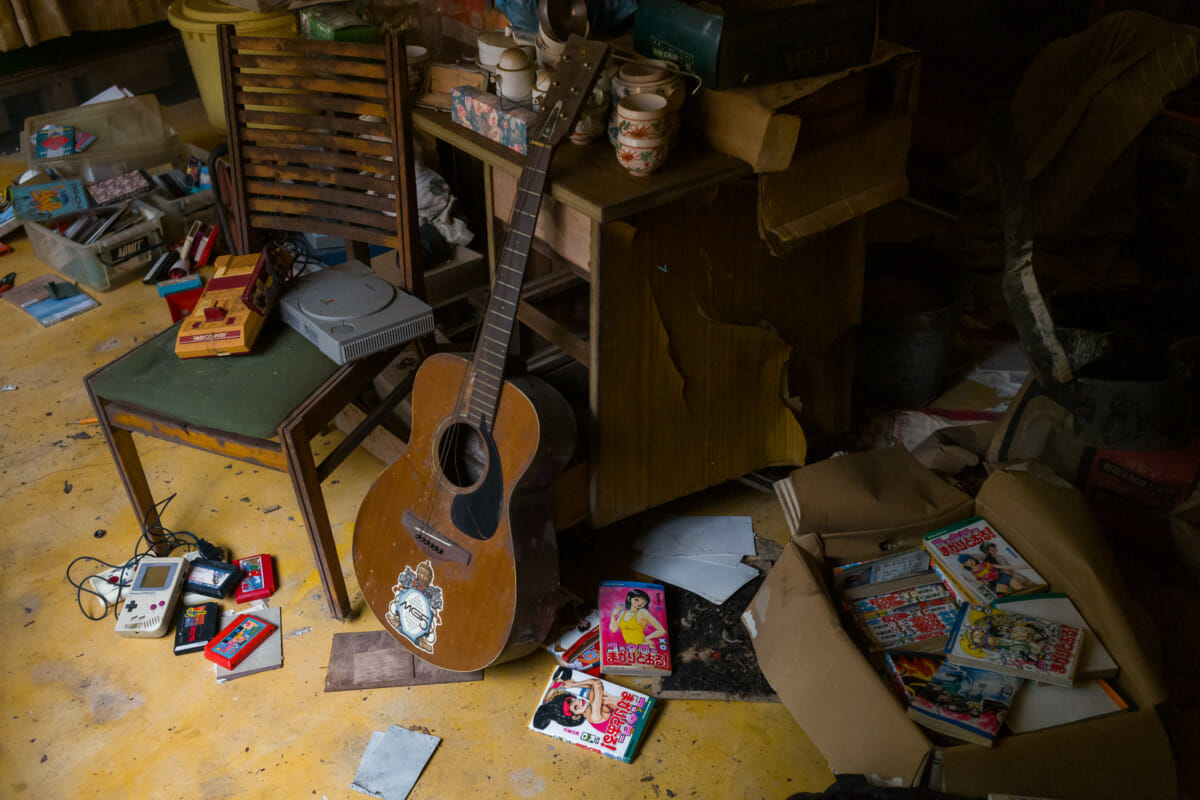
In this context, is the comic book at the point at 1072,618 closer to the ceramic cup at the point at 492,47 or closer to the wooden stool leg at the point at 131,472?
the ceramic cup at the point at 492,47

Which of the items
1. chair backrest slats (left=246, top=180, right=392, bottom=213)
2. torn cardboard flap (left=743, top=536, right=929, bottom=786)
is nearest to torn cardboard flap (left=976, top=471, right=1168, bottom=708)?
torn cardboard flap (left=743, top=536, right=929, bottom=786)

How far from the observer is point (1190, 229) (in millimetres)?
2811

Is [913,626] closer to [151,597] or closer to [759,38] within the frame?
[759,38]

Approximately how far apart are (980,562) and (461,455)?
1.08m

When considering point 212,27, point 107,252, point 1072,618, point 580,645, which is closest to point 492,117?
point 580,645

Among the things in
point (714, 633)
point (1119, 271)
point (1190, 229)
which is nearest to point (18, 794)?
point (714, 633)

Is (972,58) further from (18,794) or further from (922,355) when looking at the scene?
(18,794)

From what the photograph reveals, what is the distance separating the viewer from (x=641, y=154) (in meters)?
1.66

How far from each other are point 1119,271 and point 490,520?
7.09ft

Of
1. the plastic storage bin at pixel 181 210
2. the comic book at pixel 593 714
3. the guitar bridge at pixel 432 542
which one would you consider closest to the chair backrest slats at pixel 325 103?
the guitar bridge at pixel 432 542

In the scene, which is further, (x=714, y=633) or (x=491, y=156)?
(x=714, y=633)

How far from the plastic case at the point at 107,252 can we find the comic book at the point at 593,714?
2.29 meters

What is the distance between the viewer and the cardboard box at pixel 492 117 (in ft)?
5.80

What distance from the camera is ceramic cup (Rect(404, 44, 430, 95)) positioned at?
2039 millimetres
